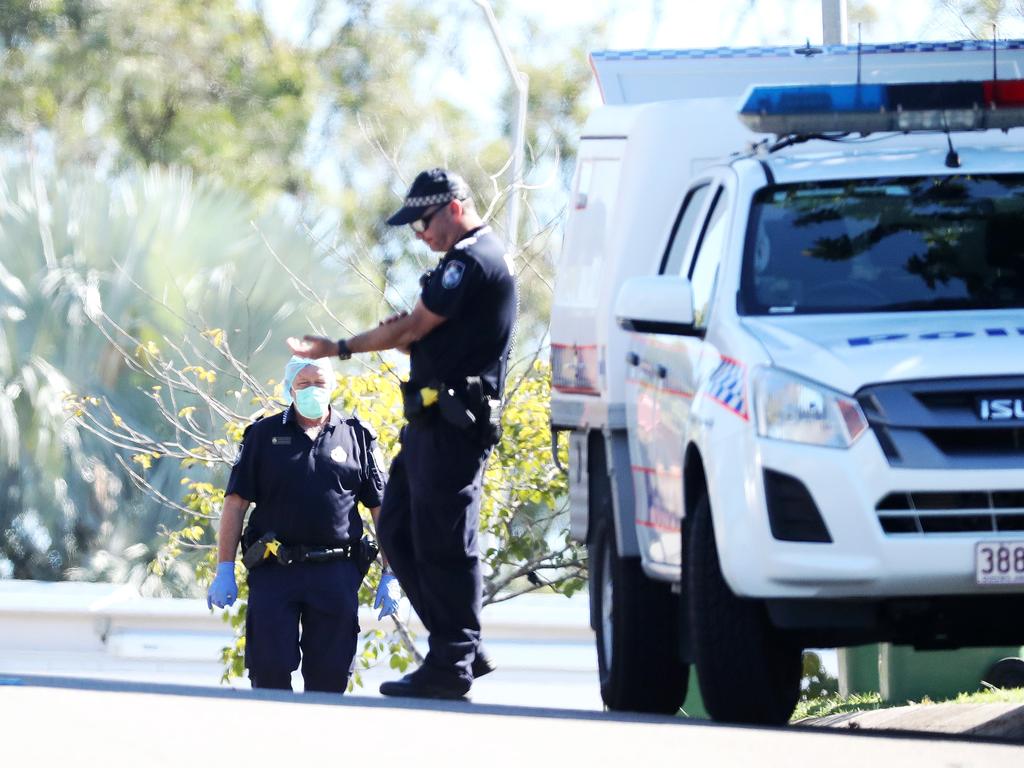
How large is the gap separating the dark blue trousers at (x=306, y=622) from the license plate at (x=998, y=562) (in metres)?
4.34

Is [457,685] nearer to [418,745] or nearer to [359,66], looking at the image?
[418,745]

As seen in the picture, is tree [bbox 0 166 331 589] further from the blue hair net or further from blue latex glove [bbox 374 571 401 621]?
blue latex glove [bbox 374 571 401 621]

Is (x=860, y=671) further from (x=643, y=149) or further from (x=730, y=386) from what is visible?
(x=730, y=386)

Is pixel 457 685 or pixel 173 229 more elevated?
pixel 173 229

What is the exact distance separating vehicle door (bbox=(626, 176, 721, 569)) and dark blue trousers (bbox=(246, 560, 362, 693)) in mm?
2168

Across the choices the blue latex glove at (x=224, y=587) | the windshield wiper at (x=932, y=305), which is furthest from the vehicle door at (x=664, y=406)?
the blue latex glove at (x=224, y=587)

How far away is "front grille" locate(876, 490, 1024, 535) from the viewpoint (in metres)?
6.59

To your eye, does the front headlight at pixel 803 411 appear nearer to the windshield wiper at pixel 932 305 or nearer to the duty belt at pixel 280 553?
the windshield wiper at pixel 932 305

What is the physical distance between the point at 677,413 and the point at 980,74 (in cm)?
339

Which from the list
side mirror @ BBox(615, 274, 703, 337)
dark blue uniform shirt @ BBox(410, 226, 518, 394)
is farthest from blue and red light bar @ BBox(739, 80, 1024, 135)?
dark blue uniform shirt @ BBox(410, 226, 518, 394)

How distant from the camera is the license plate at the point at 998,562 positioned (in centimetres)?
658

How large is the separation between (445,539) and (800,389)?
2.07 metres

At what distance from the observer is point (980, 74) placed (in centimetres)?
1046

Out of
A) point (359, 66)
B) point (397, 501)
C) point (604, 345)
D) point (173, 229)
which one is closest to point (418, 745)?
point (397, 501)
